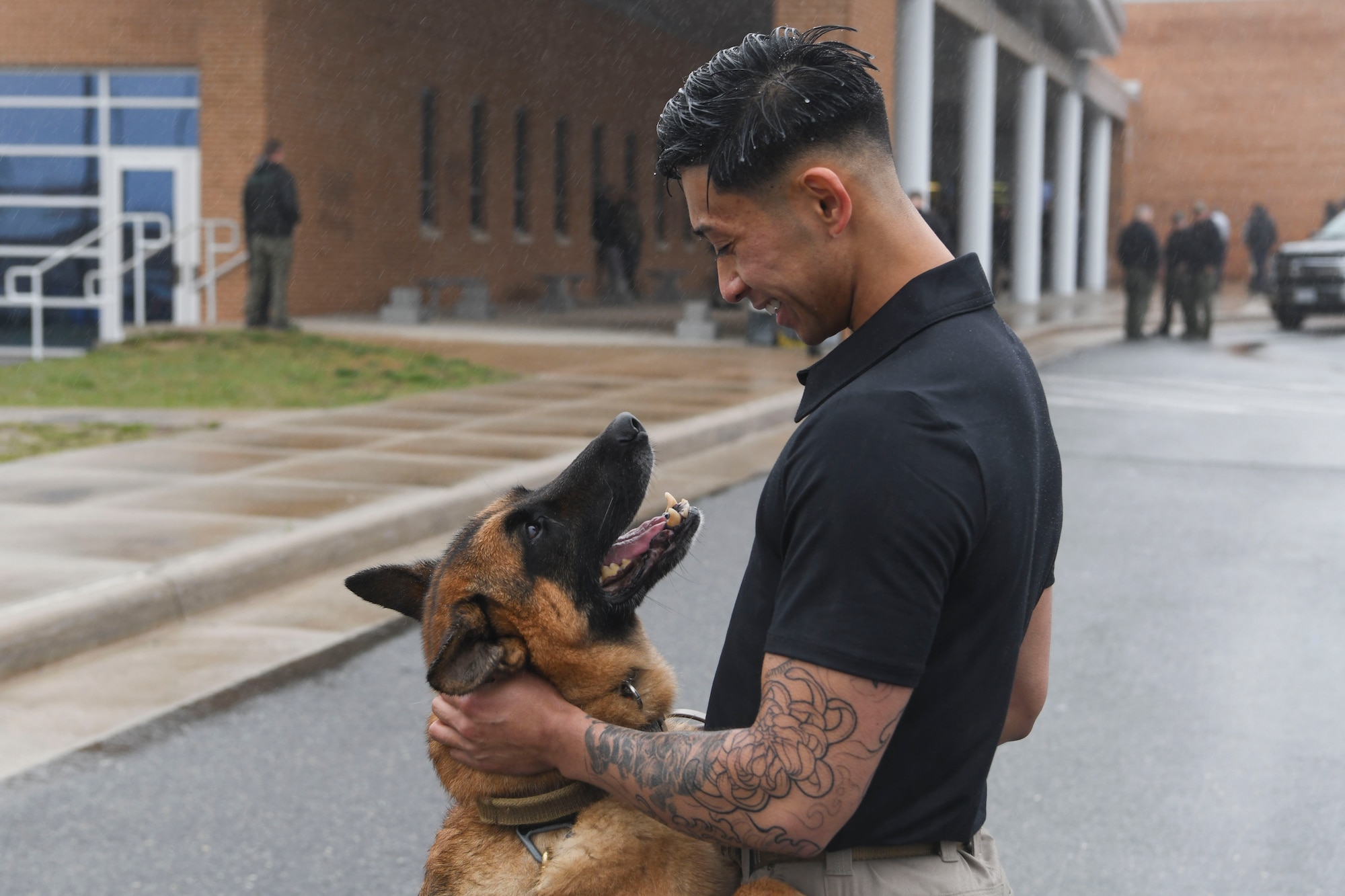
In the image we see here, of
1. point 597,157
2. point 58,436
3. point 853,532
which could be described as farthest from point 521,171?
point 853,532

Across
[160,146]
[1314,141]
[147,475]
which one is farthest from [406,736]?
[1314,141]

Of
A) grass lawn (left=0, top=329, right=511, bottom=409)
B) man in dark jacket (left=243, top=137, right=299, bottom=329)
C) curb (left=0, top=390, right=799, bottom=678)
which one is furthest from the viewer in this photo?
man in dark jacket (left=243, top=137, right=299, bottom=329)

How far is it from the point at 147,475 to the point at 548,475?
8.90 ft

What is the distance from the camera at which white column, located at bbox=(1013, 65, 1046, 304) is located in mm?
32000

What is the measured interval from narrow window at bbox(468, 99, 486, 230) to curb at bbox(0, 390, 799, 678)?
1876cm

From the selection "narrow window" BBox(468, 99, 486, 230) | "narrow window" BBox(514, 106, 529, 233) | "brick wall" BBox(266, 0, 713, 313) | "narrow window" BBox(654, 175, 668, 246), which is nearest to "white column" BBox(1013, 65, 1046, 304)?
"brick wall" BBox(266, 0, 713, 313)

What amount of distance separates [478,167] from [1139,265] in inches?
498

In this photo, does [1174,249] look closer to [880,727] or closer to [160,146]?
[160,146]

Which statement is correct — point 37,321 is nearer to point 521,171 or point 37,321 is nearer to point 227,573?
point 521,171

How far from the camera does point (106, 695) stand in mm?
→ 5484

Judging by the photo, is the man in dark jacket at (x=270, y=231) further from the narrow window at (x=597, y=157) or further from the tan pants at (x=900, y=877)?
the tan pants at (x=900, y=877)

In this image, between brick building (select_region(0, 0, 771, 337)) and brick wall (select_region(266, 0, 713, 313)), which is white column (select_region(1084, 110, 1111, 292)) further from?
brick building (select_region(0, 0, 771, 337))

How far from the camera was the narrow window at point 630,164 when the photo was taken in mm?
34531

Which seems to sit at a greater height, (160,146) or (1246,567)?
(160,146)
